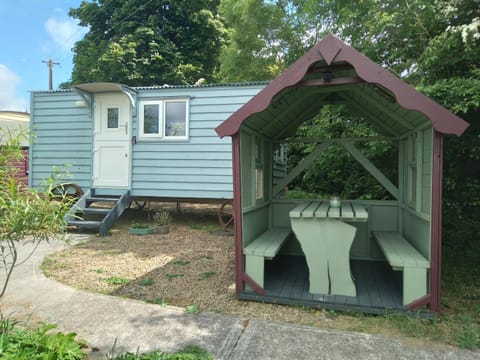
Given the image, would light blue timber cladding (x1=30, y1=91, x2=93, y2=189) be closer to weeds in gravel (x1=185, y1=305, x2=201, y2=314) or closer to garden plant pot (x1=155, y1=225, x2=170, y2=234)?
garden plant pot (x1=155, y1=225, x2=170, y2=234)

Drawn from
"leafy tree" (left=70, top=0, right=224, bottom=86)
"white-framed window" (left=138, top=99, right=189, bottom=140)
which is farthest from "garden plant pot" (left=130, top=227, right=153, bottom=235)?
"leafy tree" (left=70, top=0, right=224, bottom=86)

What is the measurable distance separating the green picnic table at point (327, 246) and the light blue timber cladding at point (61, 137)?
18.5 feet

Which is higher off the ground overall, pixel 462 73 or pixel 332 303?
pixel 462 73

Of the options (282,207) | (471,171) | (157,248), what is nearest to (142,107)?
(157,248)

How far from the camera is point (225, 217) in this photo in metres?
8.33

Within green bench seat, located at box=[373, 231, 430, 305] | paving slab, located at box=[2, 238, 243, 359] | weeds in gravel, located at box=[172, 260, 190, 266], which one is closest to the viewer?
paving slab, located at box=[2, 238, 243, 359]

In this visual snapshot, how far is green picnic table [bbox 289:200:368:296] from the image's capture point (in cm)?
329

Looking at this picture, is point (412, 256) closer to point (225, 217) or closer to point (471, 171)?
point (471, 171)

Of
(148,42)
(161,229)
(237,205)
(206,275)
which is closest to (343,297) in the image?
(237,205)

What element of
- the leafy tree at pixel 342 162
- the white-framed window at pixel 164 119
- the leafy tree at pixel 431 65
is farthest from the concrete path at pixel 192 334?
the white-framed window at pixel 164 119

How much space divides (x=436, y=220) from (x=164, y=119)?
5.54 metres

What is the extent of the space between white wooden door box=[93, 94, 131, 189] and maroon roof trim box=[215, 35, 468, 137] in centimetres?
469

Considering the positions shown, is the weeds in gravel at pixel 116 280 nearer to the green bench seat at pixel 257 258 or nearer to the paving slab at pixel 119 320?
the paving slab at pixel 119 320

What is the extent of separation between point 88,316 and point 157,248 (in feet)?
8.38
